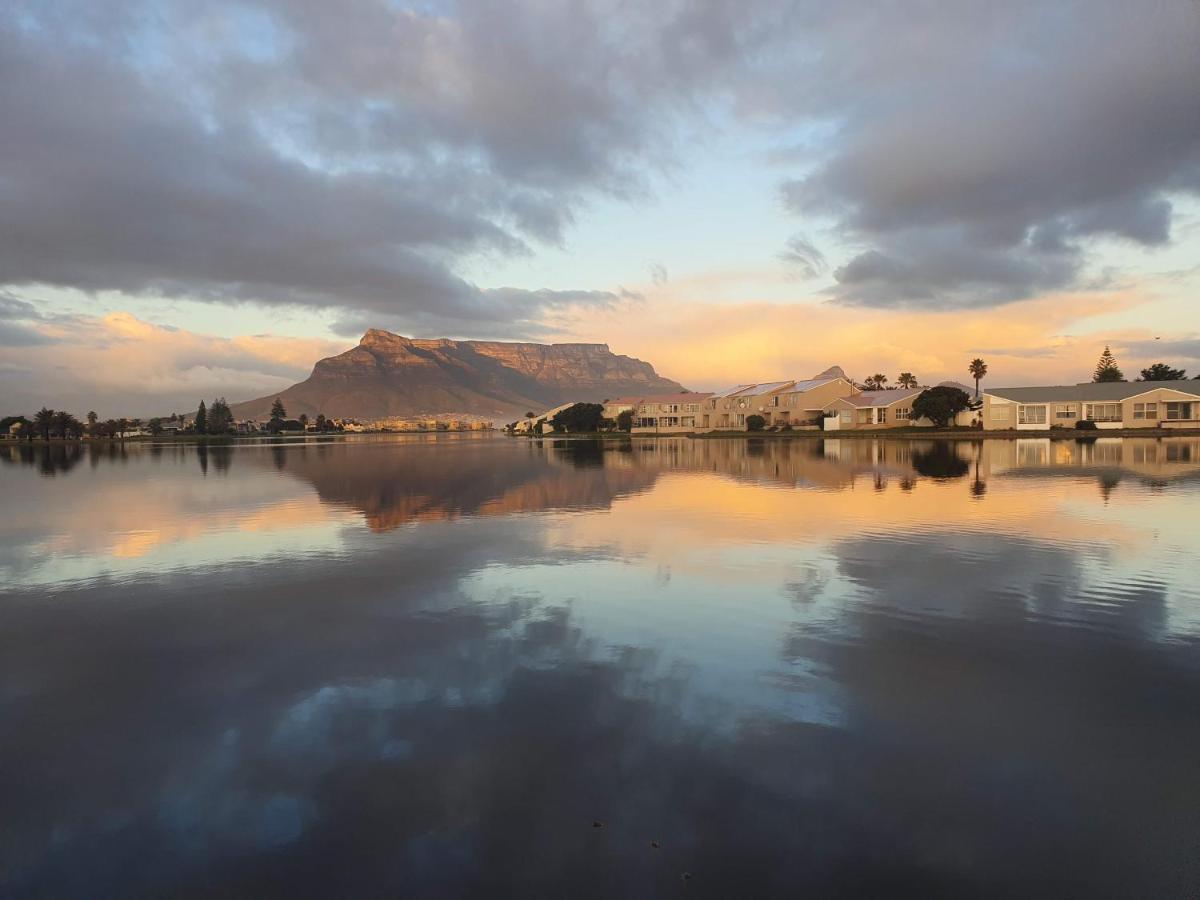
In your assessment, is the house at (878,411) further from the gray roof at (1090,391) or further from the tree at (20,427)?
the tree at (20,427)

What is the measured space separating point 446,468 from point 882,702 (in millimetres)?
39813

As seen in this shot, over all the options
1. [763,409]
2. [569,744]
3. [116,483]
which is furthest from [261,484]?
[763,409]

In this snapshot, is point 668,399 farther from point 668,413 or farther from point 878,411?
point 878,411

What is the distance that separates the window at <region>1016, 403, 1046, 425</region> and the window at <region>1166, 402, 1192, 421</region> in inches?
460

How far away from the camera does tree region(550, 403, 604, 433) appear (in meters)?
131

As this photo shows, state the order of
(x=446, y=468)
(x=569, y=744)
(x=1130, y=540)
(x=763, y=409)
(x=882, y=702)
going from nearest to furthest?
(x=569, y=744)
(x=882, y=702)
(x=1130, y=540)
(x=446, y=468)
(x=763, y=409)

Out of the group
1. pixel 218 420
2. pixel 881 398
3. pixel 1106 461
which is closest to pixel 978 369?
→ pixel 881 398

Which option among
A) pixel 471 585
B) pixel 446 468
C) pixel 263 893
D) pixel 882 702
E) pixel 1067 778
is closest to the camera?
pixel 263 893

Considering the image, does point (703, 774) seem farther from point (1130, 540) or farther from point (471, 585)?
point (1130, 540)

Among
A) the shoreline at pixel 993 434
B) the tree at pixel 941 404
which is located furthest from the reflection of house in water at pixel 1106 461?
the tree at pixel 941 404

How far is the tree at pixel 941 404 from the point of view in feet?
278

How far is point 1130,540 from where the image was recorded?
15.9 meters

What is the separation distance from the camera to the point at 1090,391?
81.1m

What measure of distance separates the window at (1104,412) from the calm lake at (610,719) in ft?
250
